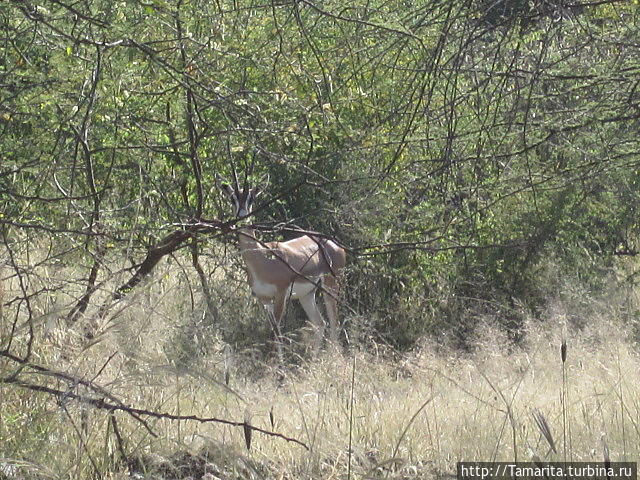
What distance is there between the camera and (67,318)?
521cm

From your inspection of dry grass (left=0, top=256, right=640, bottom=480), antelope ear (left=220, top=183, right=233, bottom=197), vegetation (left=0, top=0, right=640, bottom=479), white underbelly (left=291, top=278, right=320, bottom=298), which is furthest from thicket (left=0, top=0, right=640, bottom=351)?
white underbelly (left=291, top=278, right=320, bottom=298)

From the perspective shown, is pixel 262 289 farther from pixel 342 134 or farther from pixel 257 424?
pixel 342 134

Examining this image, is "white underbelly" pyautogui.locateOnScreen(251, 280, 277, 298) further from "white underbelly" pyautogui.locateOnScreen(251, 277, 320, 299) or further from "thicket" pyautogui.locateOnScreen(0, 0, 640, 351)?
"thicket" pyautogui.locateOnScreen(0, 0, 640, 351)

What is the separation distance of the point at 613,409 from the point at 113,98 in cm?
301

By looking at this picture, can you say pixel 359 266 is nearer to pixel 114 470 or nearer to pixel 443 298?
pixel 443 298

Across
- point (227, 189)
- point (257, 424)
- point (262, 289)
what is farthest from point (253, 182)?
point (257, 424)

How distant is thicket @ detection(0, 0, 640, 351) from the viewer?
4477 mm

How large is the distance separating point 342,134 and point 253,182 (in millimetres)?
4457

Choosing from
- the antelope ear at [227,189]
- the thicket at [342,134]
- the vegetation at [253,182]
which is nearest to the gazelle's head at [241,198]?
the antelope ear at [227,189]

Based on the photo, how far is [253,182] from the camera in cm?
998

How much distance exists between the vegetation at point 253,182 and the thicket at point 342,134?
0.14 ft

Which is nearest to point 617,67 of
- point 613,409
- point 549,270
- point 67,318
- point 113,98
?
point 613,409

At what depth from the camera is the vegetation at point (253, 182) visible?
170 inches

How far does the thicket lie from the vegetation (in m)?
0.04
